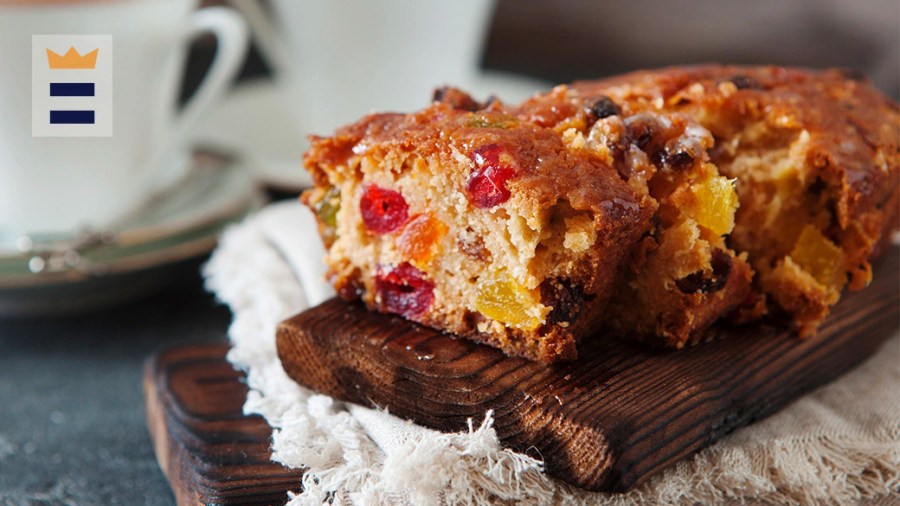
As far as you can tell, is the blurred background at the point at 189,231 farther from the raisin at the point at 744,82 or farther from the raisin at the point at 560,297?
the raisin at the point at 744,82

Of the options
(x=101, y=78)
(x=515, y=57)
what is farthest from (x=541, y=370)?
(x=515, y=57)

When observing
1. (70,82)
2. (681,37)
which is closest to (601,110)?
(70,82)

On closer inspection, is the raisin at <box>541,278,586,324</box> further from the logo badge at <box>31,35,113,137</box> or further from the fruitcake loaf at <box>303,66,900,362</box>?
the logo badge at <box>31,35,113,137</box>

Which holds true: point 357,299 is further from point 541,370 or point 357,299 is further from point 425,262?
point 541,370

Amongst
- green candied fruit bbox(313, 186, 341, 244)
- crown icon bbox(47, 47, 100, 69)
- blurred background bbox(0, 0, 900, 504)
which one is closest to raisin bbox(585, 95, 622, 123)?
green candied fruit bbox(313, 186, 341, 244)

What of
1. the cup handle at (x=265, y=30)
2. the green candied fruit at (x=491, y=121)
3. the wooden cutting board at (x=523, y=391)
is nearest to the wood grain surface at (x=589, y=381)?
the wooden cutting board at (x=523, y=391)
